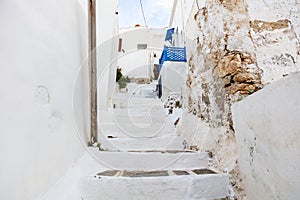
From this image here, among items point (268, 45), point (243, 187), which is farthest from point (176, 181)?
point (268, 45)

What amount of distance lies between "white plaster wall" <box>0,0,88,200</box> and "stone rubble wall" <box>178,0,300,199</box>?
97 cm

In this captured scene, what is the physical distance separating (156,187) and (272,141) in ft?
Result: 2.06

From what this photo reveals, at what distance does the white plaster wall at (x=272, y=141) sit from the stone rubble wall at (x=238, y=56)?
162mm

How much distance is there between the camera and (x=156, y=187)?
1113 millimetres

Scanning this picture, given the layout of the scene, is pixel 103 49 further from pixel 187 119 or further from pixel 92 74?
pixel 187 119

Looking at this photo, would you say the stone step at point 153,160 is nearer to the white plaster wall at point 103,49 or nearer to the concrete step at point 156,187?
the concrete step at point 156,187

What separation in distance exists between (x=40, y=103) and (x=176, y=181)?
0.80m

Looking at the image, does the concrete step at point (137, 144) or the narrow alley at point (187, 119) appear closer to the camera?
the narrow alley at point (187, 119)

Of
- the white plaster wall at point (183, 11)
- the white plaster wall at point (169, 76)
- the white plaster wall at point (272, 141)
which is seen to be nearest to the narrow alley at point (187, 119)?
the white plaster wall at point (272, 141)

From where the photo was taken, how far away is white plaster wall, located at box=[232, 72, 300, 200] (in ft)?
2.14

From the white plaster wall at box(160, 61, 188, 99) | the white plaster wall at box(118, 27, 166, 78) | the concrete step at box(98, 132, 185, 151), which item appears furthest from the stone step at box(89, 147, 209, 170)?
the white plaster wall at box(118, 27, 166, 78)

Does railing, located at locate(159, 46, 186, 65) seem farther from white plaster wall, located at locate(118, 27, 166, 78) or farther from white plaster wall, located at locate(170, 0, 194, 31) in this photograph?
white plaster wall, located at locate(118, 27, 166, 78)

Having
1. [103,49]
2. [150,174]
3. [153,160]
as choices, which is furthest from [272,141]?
[103,49]

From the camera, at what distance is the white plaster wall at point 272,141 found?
65cm
